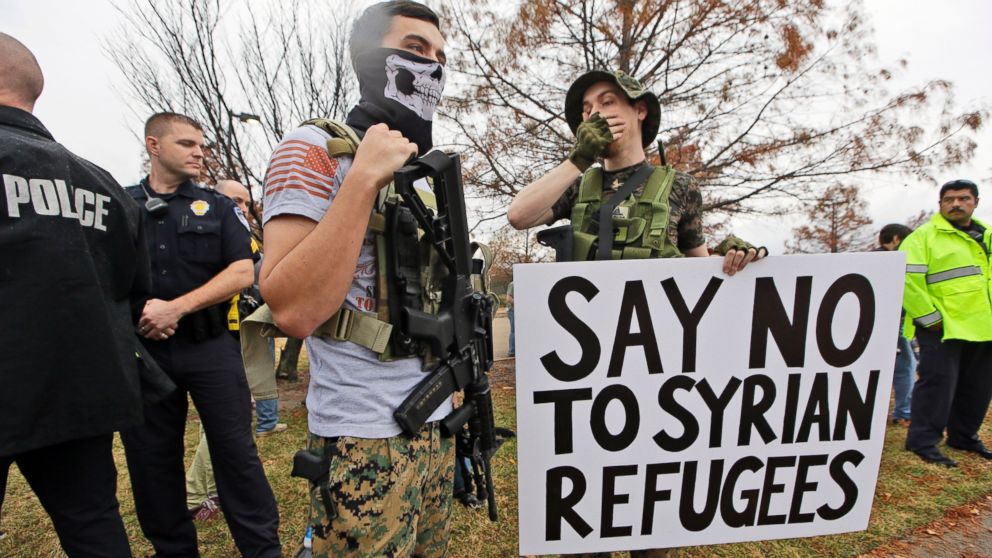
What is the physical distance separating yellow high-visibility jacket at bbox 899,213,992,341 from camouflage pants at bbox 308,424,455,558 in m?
4.50

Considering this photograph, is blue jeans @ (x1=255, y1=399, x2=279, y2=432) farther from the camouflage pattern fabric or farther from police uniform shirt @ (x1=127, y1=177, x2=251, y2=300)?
the camouflage pattern fabric

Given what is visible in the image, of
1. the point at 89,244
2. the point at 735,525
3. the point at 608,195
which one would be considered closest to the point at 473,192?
the point at 608,195

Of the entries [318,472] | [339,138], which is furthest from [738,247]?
[318,472]

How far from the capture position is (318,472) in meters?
1.12

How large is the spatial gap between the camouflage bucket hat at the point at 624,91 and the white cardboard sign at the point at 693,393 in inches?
29.2

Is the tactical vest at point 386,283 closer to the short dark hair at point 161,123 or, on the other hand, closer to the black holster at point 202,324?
the black holster at point 202,324

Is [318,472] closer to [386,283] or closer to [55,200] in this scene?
[386,283]

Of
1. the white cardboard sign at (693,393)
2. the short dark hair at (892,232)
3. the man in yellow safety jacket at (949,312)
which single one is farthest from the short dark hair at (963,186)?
the white cardboard sign at (693,393)

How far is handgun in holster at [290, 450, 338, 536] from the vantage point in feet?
3.67

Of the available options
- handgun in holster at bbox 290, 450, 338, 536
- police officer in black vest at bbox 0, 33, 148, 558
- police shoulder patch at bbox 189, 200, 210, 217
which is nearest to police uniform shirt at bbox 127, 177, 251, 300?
police shoulder patch at bbox 189, 200, 210, 217

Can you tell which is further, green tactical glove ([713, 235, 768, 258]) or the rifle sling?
the rifle sling

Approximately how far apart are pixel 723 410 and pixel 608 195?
89 centimetres

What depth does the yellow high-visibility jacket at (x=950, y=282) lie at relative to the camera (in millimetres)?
3793

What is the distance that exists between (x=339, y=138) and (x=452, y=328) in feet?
1.89
